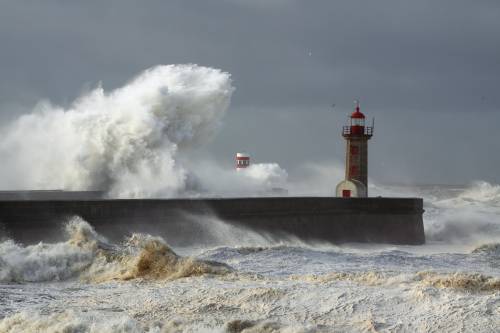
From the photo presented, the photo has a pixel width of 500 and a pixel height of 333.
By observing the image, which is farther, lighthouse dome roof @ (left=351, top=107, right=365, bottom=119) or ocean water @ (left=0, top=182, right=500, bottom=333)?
lighthouse dome roof @ (left=351, top=107, right=365, bottom=119)

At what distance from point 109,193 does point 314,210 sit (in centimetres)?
484

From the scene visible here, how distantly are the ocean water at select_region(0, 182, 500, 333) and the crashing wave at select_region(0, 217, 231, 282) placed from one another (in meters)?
0.01

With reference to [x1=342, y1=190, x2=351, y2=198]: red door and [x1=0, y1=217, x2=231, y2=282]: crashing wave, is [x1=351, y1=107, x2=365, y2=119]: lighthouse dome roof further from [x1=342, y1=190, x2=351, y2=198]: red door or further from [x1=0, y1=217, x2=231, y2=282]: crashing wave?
[x1=0, y1=217, x2=231, y2=282]: crashing wave

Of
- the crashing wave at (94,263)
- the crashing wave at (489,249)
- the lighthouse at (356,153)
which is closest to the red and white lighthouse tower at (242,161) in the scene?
the lighthouse at (356,153)

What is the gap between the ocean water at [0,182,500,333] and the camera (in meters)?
5.68

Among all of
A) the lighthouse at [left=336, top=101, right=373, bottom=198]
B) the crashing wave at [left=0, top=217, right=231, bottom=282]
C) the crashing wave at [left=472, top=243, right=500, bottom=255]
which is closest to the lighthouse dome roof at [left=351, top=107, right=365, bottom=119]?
the lighthouse at [left=336, top=101, right=373, bottom=198]

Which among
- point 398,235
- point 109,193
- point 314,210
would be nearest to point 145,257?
point 314,210

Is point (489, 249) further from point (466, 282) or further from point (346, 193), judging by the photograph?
point (466, 282)

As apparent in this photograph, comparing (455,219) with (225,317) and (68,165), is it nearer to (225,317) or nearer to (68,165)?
(68,165)

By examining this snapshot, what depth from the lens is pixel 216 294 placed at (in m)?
6.54

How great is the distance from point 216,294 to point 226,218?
259 inches

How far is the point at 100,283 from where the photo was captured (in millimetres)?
7879

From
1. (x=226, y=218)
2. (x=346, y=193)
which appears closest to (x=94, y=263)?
(x=226, y=218)

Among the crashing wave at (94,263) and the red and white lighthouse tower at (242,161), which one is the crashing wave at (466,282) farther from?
the red and white lighthouse tower at (242,161)
